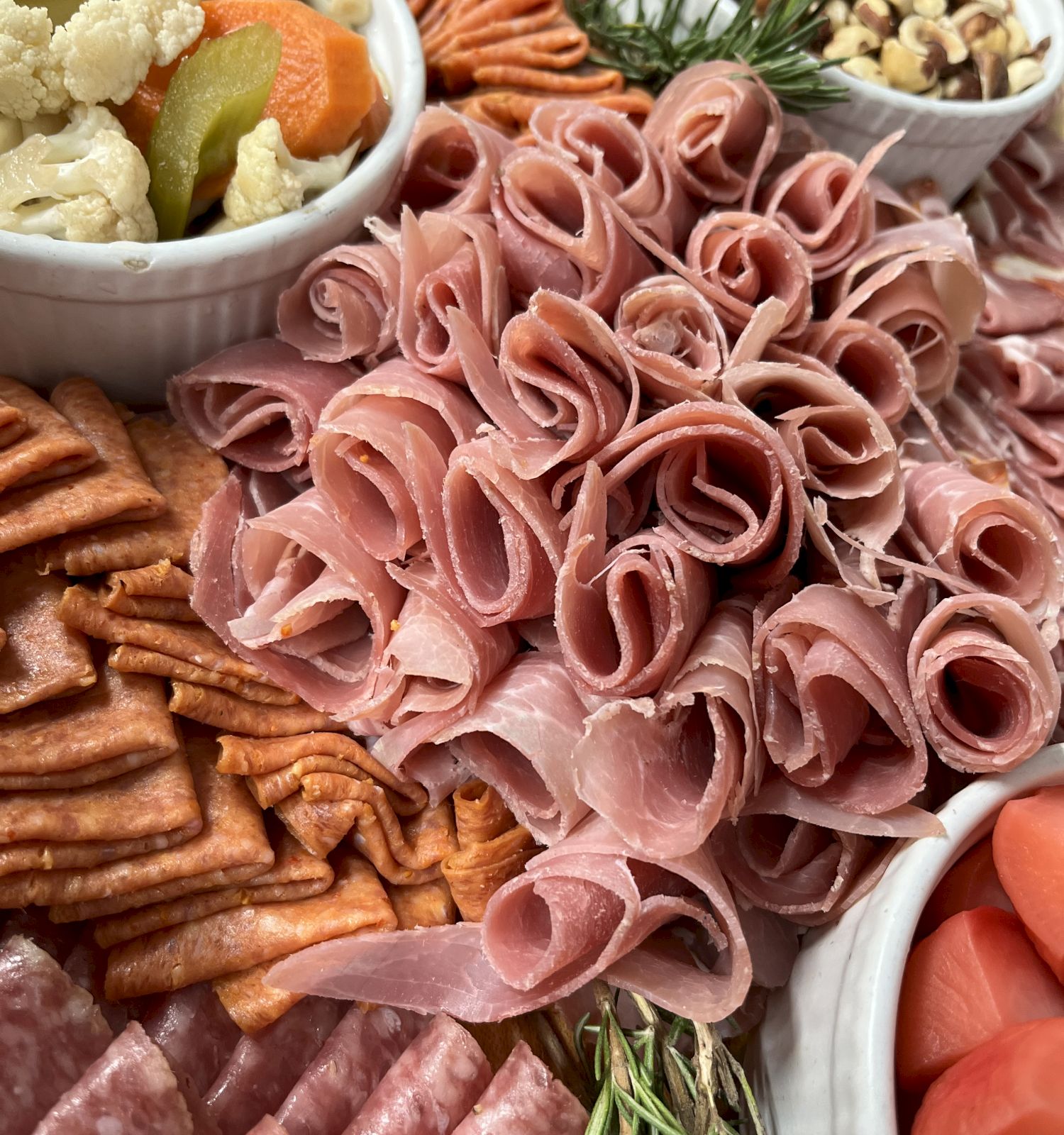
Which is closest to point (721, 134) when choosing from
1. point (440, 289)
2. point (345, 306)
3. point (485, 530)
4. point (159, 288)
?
point (440, 289)

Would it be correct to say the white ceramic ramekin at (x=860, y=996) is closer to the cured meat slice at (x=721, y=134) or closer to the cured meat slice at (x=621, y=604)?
the cured meat slice at (x=621, y=604)

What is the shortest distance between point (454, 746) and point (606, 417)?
0.43 m

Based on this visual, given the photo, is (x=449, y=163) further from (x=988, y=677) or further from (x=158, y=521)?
(x=988, y=677)

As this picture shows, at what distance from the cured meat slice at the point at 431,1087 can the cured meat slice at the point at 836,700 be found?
47cm

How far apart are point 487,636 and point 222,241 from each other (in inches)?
24.0

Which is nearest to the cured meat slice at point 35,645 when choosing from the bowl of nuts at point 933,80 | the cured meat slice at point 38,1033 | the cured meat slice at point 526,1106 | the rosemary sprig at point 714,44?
the cured meat slice at point 38,1033

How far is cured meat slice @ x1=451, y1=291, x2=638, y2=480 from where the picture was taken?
1055mm

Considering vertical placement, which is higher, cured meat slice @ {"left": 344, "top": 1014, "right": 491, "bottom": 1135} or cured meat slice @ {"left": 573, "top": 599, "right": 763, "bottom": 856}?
cured meat slice @ {"left": 573, "top": 599, "right": 763, "bottom": 856}

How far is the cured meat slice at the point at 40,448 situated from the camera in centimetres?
102

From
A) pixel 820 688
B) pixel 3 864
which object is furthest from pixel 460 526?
pixel 3 864

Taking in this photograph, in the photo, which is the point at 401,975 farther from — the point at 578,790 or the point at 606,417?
the point at 606,417

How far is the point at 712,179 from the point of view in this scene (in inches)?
54.1

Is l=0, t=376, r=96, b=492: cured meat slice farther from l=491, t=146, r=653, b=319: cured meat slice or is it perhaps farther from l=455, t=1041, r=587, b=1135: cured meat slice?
l=455, t=1041, r=587, b=1135: cured meat slice

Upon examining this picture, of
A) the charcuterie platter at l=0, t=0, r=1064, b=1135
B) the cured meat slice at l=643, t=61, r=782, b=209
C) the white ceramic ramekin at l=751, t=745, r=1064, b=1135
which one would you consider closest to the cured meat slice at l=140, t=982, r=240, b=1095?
the charcuterie platter at l=0, t=0, r=1064, b=1135
